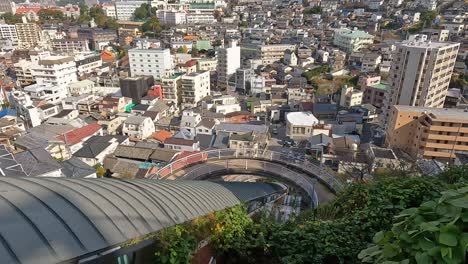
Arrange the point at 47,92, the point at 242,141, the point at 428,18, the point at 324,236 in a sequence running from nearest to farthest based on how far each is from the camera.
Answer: the point at 324,236 → the point at 242,141 → the point at 47,92 → the point at 428,18

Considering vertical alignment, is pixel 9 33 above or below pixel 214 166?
above

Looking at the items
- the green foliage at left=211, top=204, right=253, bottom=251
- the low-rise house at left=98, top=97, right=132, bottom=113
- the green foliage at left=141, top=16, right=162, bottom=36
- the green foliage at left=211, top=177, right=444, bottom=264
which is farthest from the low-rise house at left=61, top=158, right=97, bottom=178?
the green foliage at left=141, top=16, right=162, bottom=36

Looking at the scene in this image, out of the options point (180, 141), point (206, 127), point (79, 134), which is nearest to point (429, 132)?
point (206, 127)

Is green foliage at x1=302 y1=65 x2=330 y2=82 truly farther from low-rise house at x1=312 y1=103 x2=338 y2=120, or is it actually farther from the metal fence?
the metal fence

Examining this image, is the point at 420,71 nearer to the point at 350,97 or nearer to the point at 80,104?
the point at 350,97

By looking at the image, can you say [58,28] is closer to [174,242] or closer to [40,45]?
[40,45]

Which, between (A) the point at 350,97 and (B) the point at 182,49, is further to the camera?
(B) the point at 182,49

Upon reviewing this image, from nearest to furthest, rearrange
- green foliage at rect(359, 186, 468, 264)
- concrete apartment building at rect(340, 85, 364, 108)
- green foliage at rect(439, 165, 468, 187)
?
green foliage at rect(359, 186, 468, 264) < green foliage at rect(439, 165, 468, 187) < concrete apartment building at rect(340, 85, 364, 108)
